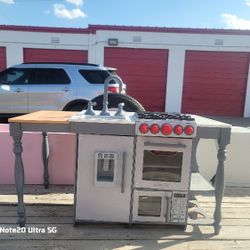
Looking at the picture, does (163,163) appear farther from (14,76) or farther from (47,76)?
(14,76)

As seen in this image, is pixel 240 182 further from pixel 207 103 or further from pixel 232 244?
pixel 207 103

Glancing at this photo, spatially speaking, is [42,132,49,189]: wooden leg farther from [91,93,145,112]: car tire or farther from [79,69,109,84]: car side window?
[79,69,109,84]: car side window

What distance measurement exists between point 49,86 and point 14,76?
40.3 inches

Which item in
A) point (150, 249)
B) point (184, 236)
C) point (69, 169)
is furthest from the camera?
point (69, 169)

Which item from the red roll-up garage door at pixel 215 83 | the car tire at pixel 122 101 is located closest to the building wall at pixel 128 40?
the red roll-up garage door at pixel 215 83

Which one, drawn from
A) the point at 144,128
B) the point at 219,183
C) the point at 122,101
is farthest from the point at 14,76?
the point at 219,183

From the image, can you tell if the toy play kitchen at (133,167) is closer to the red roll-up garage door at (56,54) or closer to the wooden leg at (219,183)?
the wooden leg at (219,183)

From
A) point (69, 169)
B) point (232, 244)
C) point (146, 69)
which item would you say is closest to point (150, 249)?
point (232, 244)

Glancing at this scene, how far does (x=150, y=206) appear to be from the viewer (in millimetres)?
3590

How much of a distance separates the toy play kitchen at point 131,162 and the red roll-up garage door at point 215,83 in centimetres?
1151

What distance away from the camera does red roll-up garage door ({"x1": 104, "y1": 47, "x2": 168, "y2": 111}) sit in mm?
14484

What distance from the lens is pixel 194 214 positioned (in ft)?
13.1

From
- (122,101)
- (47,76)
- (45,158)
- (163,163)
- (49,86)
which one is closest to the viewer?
(163,163)

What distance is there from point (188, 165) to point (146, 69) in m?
11.5
